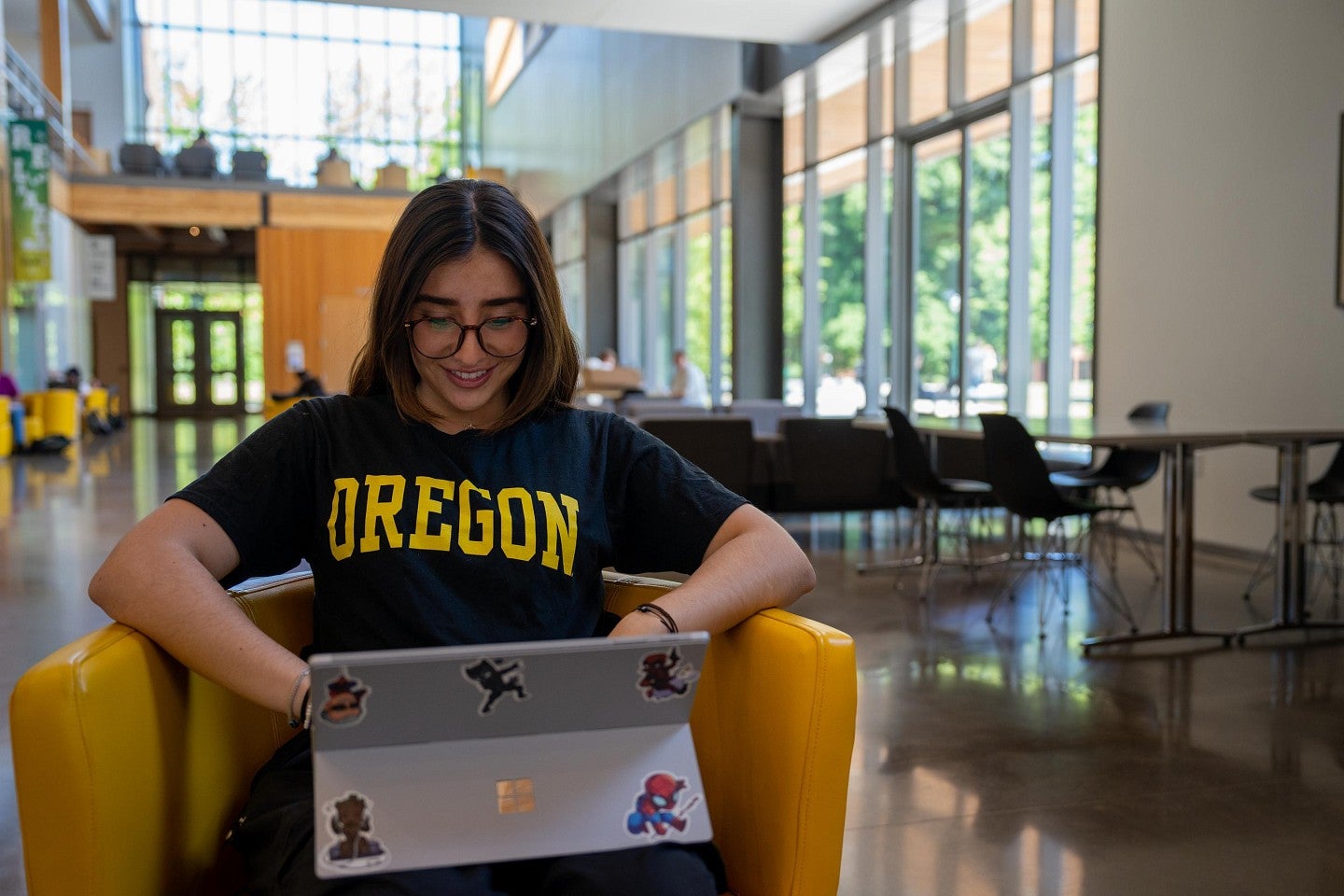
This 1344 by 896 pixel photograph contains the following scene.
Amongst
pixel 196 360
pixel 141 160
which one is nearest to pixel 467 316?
pixel 141 160

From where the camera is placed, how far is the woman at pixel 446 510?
52.4 inches

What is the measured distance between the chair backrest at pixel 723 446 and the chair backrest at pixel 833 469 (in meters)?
0.18

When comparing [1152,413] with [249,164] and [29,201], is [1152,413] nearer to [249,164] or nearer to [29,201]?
[29,201]

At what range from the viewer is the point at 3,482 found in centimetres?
1032

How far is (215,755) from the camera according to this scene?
1.45 metres

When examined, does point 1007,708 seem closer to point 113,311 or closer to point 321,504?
point 321,504

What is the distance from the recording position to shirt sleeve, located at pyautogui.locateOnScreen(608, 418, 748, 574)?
157 cm

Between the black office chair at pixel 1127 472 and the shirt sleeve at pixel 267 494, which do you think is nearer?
the shirt sleeve at pixel 267 494

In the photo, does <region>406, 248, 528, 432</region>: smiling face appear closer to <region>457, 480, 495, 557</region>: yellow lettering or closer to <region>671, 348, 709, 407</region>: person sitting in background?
<region>457, 480, 495, 557</region>: yellow lettering

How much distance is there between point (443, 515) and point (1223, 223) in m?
6.15

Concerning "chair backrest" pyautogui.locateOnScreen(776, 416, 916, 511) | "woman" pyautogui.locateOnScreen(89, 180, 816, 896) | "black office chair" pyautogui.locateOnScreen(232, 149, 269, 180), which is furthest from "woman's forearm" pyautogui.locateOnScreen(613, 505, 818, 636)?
"black office chair" pyautogui.locateOnScreen(232, 149, 269, 180)

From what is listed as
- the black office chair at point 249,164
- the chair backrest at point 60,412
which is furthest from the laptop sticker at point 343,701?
the black office chair at point 249,164

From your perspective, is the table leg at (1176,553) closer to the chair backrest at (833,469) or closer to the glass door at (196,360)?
the chair backrest at (833,469)

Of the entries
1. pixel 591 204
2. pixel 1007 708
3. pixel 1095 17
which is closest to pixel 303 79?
pixel 591 204
